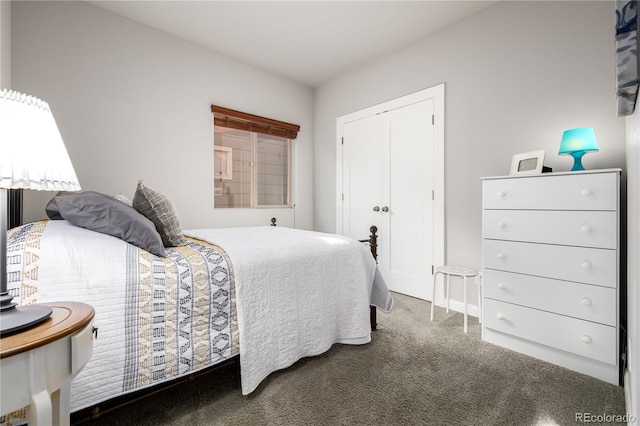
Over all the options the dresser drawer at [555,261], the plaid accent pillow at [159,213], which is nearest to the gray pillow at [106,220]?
the plaid accent pillow at [159,213]

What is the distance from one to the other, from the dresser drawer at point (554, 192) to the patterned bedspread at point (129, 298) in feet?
6.21

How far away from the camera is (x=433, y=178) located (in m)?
3.01

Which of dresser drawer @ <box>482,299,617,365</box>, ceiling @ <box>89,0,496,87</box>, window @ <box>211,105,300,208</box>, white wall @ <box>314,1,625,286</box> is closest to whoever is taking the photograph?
dresser drawer @ <box>482,299,617,365</box>

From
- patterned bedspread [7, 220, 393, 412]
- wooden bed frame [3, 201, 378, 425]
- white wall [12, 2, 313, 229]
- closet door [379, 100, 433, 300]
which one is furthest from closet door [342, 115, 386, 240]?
wooden bed frame [3, 201, 378, 425]

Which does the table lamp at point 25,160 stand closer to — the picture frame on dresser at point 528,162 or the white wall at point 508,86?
the picture frame on dresser at point 528,162

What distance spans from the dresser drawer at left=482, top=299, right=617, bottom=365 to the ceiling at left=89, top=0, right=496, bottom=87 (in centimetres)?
256

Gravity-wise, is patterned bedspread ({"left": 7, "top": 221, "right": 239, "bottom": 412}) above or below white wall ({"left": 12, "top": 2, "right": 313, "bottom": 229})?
below

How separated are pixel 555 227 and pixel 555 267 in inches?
9.9

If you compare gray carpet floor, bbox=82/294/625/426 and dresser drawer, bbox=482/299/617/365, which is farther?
dresser drawer, bbox=482/299/617/365

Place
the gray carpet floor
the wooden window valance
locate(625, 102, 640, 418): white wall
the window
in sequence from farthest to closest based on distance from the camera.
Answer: the window → the wooden window valance → the gray carpet floor → locate(625, 102, 640, 418): white wall

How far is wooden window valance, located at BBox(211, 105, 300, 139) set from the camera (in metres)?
3.40

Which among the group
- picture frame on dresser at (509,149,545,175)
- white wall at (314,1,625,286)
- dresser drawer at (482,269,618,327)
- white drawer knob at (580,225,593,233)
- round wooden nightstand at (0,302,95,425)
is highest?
white wall at (314,1,625,286)

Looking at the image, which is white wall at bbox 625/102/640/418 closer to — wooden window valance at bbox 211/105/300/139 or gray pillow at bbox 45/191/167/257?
gray pillow at bbox 45/191/167/257

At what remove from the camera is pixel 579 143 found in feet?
6.26
